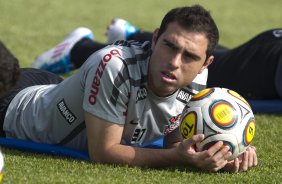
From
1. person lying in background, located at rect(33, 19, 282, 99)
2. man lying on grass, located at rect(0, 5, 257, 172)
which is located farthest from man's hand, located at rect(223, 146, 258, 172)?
person lying in background, located at rect(33, 19, 282, 99)

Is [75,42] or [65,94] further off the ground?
[65,94]

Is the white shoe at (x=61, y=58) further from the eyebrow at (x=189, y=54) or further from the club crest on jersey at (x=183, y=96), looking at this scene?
the eyebrow at (x=189, y=54)

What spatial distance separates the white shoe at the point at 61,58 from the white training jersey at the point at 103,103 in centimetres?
236

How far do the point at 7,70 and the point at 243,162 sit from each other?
1.66 m

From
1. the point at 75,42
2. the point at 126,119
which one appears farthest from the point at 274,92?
the point at 126,119

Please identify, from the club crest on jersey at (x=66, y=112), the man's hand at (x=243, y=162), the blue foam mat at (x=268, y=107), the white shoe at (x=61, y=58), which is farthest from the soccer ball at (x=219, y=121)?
the white shoe at (x=61, y=58)

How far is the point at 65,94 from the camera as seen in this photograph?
15.6 ft

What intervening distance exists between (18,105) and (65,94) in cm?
52

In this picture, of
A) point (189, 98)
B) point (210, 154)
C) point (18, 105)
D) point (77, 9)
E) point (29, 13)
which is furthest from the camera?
point (77, 9)

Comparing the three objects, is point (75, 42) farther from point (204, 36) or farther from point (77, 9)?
point (77, 9)

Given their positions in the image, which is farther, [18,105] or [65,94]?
[18,105]

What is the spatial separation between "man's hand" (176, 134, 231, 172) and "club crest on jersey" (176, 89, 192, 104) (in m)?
0.50

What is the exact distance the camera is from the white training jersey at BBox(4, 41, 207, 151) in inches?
169

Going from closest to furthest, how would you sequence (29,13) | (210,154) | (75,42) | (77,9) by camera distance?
(210,154) < (75,42) < (29,13) < (77,9)
